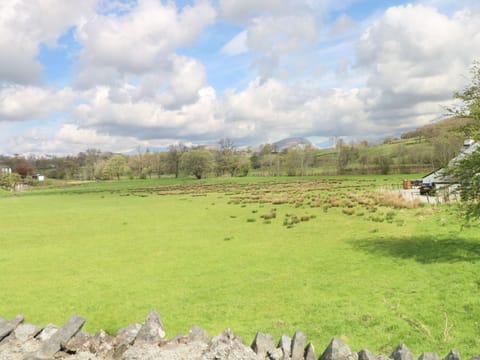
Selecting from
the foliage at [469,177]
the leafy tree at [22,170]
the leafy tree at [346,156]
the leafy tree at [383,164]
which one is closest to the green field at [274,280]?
the foliage at [469,177]

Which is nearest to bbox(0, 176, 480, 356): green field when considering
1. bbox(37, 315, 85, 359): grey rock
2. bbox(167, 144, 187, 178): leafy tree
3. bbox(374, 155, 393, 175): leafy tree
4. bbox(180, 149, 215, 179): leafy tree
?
bbox(37, 315, 85, 359): grey rock

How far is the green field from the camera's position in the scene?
896cm

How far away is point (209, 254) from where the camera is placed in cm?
1770

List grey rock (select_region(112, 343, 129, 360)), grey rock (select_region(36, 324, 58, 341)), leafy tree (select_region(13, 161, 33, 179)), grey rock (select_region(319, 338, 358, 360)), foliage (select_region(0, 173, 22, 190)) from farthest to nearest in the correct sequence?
leafy tree (select_region(13, 161, 33, 179)), foliage (select_region(0, 173, 22, 190)), grey rock (select_region(36, 324, 58, 341)), grey rock (select_region(112, 343, 129, 360)), grey rock (select_region(319, 338, 358, 360))

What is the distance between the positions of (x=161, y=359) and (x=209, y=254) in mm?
12431

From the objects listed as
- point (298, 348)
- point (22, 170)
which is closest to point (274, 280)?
point (298, 348)

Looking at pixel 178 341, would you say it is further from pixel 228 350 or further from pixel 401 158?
pixel 401 158

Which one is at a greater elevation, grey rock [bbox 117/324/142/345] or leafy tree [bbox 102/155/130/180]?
leafy tree [bbox 102/155/130/180]

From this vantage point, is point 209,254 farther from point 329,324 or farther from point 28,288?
point 329,324

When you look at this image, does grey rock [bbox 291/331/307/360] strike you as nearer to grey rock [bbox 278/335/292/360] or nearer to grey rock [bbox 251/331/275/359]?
grey rock [bbox 278/335/292/360]

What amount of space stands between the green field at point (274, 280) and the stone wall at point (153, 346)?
8.94 feet

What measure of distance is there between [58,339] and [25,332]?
1.26 m

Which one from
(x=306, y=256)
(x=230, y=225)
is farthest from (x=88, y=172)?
(x=306, y=256)

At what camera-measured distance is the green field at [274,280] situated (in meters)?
8.96
